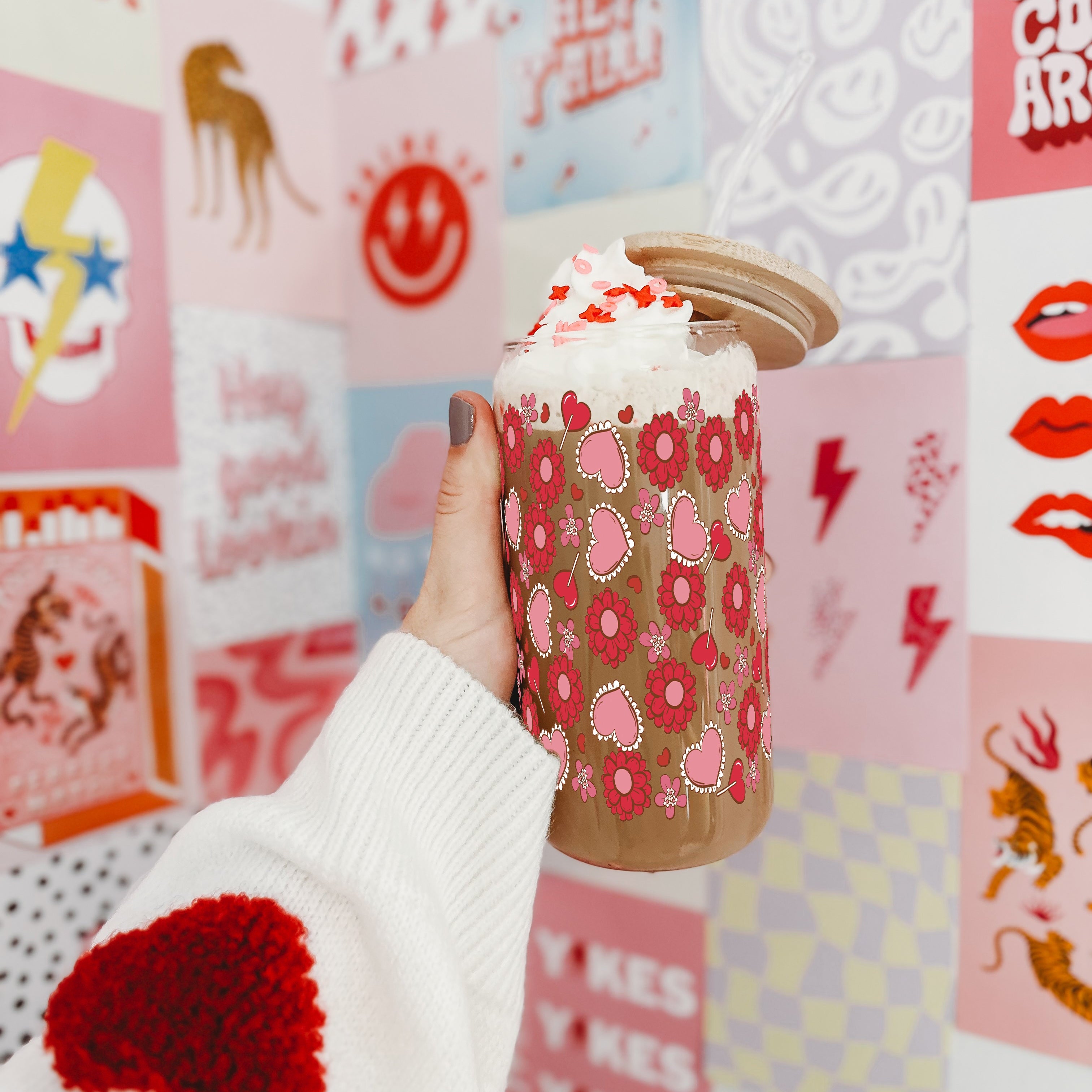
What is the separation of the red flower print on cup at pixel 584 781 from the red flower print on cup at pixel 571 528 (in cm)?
14

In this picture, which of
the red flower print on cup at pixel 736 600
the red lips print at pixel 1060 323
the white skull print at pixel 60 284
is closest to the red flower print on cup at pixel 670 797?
the red flower print on cup at pixel 736 600

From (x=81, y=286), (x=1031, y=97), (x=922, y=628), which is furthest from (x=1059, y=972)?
(x=81, y=286)

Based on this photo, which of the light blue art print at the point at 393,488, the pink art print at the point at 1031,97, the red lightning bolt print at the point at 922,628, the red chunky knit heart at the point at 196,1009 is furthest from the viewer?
the light blue art print at the point at 393,488

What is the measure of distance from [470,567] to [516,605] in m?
0.06

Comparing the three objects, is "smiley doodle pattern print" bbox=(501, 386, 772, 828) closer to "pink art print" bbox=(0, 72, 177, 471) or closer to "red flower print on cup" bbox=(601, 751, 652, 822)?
"red flower print on cup" bbox=(601, 751, 652, 822)

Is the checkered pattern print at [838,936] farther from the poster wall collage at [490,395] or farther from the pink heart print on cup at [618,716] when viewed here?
the pink heart print on cup at [618,716]

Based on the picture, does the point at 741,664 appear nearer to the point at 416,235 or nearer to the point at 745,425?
the point at 745,425

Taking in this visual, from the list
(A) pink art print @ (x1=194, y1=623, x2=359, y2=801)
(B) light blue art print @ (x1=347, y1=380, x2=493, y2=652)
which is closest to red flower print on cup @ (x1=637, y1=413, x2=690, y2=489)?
(B) light blue art print @ (x1=347, y1=380, x2=493, y2=652)

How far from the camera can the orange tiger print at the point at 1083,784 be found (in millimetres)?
773

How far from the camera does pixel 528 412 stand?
1.88 ft

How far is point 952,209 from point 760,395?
0.23 metres

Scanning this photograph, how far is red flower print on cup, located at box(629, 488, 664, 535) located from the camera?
54 cm

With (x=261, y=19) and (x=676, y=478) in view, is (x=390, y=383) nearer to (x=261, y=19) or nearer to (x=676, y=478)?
(x=261, y=19)

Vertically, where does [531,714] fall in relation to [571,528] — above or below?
below
